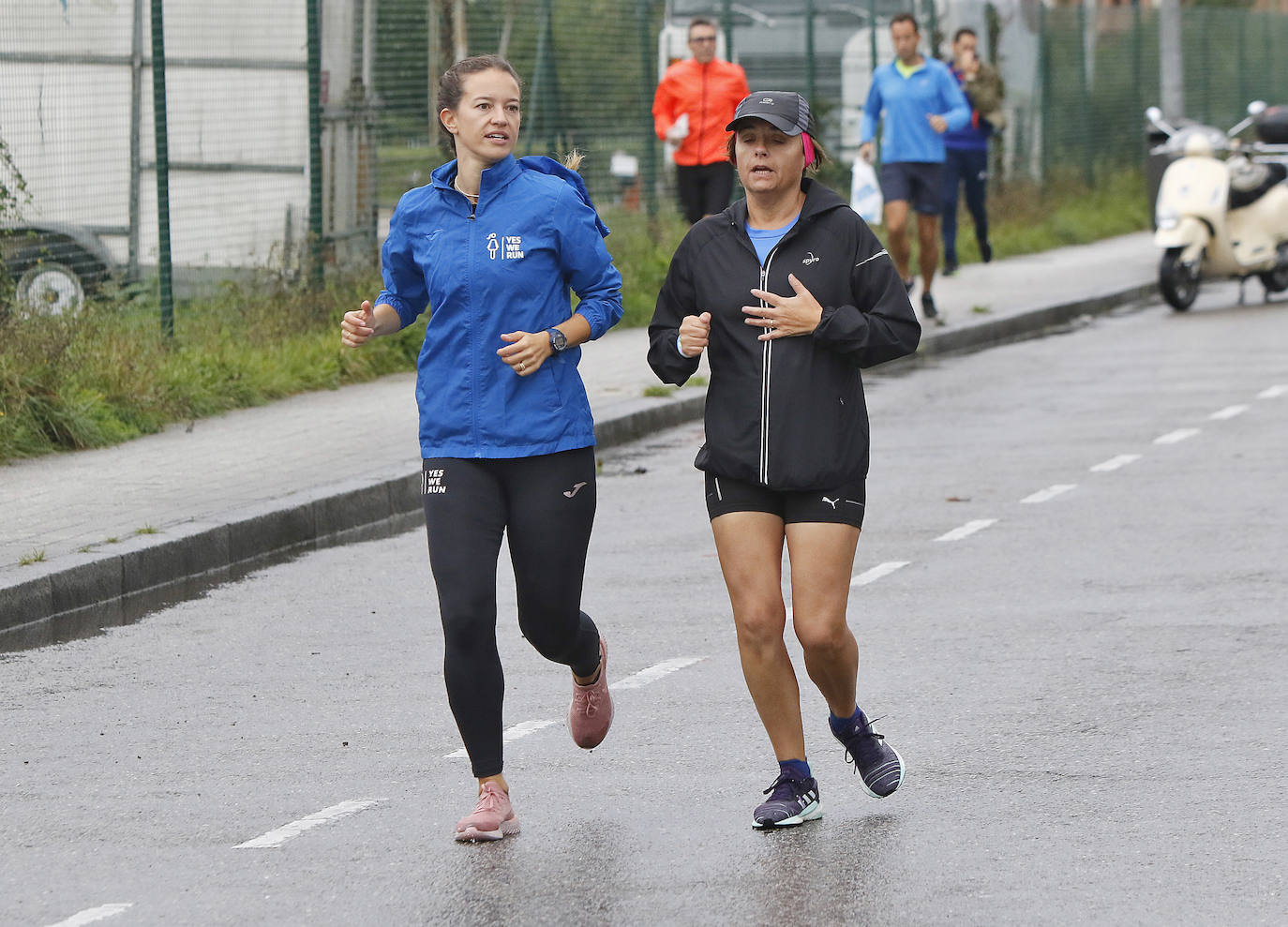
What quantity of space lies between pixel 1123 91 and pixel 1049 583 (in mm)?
24183

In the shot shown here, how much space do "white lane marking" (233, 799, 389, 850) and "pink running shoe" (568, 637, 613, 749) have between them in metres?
0.56

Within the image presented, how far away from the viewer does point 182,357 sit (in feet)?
44.2

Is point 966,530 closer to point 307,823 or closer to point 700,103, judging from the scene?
point 307,823

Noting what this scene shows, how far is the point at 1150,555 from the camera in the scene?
9.05m

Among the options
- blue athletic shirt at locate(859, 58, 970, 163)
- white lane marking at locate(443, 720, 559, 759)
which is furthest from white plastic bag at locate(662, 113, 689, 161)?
white lane marking at locate(443, 720, 559, 759)

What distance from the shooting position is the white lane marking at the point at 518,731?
252 inches

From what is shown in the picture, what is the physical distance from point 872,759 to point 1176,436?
23.1ft

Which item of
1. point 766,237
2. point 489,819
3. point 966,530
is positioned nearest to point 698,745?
point 489,819

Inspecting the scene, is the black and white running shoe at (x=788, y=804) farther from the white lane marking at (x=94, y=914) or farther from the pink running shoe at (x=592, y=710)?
the white lane marking at (x=94, y=914)

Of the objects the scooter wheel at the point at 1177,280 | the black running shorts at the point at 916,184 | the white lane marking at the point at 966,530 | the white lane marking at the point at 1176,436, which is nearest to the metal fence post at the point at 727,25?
the scooter wheel at the point at 1177,280

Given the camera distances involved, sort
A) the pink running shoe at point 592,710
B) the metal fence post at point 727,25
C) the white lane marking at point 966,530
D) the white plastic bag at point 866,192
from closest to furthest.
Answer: the pink running shoe at point 592,710 → the white lane marking at point 966,530 → the white plastic bag at point 866,192 → the metal fence post at point 727,25

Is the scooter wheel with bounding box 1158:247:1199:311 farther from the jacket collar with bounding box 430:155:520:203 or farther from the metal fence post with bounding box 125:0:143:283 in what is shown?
the jacket collar with bounding box 430:155:520:203

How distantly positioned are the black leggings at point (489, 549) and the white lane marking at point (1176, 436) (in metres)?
7.03

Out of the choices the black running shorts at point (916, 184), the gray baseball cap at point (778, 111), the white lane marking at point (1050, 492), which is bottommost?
the white lane marking at point (1050, 492)
